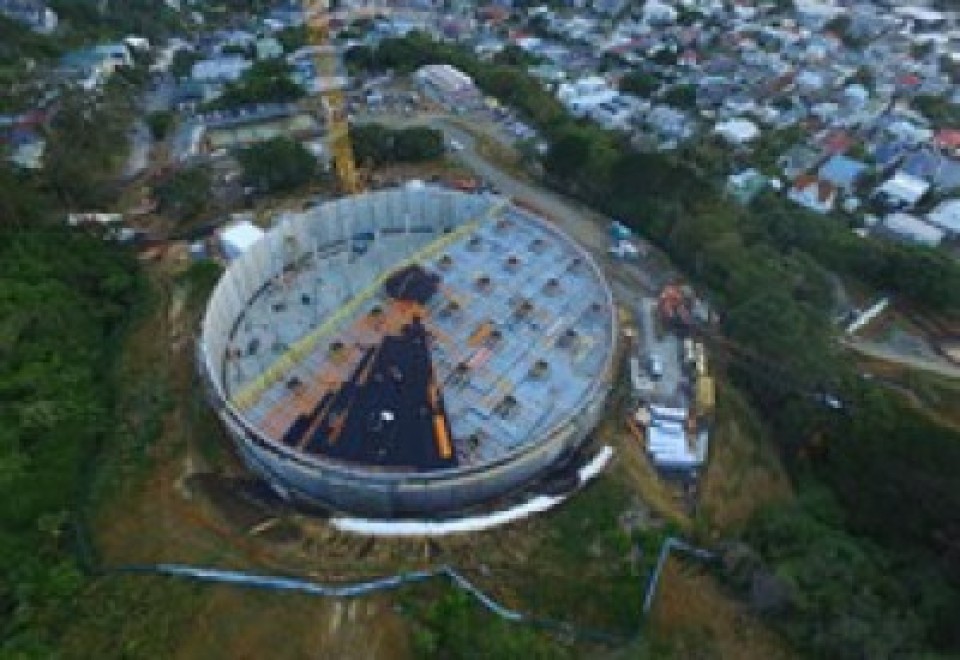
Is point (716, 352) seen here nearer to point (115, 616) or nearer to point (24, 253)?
point (115, 616)

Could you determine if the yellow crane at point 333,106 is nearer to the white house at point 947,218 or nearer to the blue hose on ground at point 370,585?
the blue hose on ground at point 370,585

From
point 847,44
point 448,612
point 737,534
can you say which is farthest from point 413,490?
point 847,44

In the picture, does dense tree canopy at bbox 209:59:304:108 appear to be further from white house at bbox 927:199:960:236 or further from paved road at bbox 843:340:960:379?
white house at bbox 927:199:960:236

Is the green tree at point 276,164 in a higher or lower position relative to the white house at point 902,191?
higher

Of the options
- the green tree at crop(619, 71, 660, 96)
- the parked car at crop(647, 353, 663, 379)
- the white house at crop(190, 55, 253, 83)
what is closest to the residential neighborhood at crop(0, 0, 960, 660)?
the parked car at crop(647, 353, 663, 379)

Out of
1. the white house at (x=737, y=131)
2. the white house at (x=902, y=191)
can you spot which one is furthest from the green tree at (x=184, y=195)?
the white house at (x=902, y=191)

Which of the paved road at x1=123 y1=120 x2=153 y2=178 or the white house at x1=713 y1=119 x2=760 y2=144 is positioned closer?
the paved road at x1=123 y1=120 x2=153 y2=178
